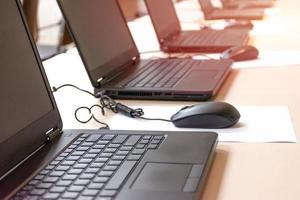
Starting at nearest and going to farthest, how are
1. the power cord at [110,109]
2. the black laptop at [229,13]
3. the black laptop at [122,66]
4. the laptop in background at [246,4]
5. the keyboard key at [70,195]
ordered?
the keyboard key at [70,195], the power cord at [110,109], the black laptop at [122,66], the black laptop at [229,13], the laptop in background at [246,4]

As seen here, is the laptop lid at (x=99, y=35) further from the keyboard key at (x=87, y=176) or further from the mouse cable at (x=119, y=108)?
the keyboard key at (x=87, y=176)

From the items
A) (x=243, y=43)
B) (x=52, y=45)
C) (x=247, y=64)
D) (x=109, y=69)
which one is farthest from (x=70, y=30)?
(x=52, y=45)

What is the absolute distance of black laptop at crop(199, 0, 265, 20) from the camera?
A: 217 cm

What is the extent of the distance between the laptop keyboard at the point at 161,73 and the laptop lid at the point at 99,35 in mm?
65

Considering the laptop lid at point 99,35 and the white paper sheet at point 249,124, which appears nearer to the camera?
the white paper sheet at point 249,124

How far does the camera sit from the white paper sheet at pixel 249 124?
0.83m

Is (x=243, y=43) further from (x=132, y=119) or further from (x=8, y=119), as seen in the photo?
(x=8, y=119)

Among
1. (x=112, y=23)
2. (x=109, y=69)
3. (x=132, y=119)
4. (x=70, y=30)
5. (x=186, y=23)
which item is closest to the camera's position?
(x=132, y=119)

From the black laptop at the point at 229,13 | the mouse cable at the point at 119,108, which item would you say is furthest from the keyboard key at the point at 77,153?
the black laptop at the point at 229,13

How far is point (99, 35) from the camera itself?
1211 mm

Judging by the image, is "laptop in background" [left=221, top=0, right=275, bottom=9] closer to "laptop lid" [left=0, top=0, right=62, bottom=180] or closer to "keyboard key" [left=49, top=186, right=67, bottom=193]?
"laptop lid" [left=0, top=0, right=62, bottom=180]

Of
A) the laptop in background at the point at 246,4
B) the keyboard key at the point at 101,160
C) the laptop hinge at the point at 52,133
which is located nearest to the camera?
the keyboard key at the point at 101,160

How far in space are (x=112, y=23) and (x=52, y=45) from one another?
2.21 m

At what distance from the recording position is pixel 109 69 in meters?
1.21
